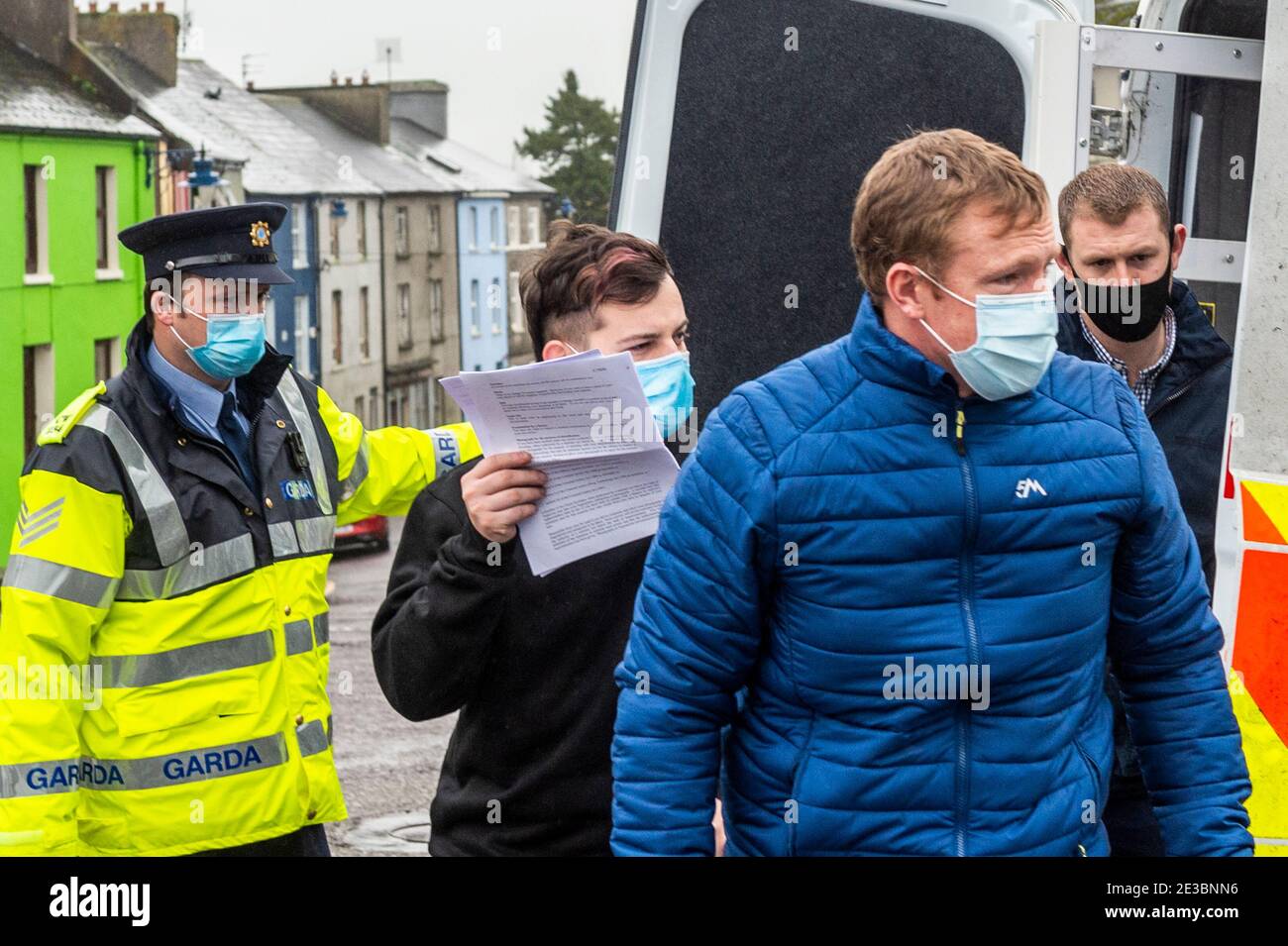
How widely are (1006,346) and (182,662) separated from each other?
71.9 inches

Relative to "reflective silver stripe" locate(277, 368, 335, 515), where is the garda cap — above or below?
above

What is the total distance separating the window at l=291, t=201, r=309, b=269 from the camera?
1974 inches

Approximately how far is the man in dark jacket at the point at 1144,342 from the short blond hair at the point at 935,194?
1163mm

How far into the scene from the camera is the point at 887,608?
237 centimetres

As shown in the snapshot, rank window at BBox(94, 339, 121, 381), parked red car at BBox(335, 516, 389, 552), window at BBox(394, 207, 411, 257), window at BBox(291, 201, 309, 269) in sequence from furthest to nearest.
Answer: window at BBox(394, 207, 411, 257)
window at BBox(291, 201, 309, 269)
window at BBox(94, 339, 121, 381)
parked red car at BBox(335, 516, 389, 552)

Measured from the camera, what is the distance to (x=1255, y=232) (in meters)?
2.91

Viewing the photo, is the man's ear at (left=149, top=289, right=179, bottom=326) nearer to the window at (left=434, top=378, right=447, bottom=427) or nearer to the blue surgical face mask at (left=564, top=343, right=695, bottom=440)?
the blue surgical face mask at (left=564, top=343, right=695, bottom=440)

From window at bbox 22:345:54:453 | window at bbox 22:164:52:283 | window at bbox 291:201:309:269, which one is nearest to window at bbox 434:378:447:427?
window at bbox 291:201:309:269

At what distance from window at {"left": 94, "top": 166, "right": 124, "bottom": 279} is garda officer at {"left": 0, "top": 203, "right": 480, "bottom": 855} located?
34.2 m

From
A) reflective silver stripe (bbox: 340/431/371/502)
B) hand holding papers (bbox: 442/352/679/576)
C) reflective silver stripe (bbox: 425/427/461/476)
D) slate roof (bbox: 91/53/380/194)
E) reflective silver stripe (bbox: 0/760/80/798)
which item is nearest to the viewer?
hand holding papers (bbox: 442/352/679/576)

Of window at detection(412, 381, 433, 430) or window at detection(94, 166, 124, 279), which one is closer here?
window at detection(94, 166, 124, 279)

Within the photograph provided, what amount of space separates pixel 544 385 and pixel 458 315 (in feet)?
203

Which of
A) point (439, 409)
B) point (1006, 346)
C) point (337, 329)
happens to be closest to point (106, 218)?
point (337, 329)

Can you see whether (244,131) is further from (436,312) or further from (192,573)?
(192,573)
